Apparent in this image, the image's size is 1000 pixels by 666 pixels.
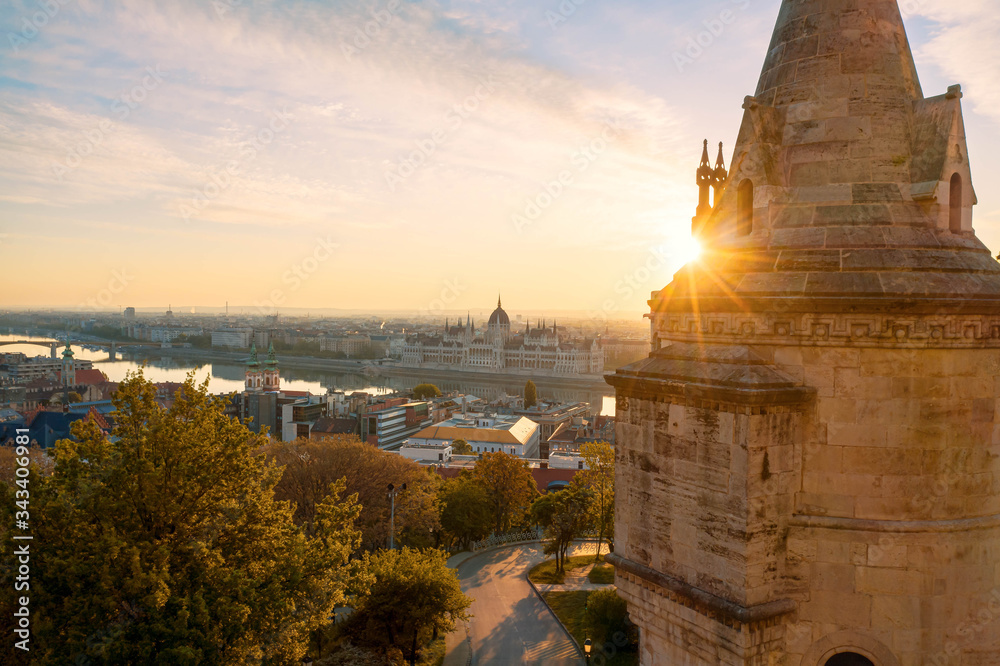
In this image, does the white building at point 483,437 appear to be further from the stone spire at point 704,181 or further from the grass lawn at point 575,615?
the stone spire at point 704,181

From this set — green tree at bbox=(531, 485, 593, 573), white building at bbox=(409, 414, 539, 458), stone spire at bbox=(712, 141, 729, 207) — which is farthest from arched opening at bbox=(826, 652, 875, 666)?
white building at bbox=(409, 414, 539, 458)

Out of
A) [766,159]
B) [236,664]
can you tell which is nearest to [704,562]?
[766,159]

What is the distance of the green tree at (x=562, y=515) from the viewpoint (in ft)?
88.0

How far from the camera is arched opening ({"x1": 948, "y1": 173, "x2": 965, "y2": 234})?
5672 millimetres

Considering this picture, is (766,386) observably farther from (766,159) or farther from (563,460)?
(563,460)

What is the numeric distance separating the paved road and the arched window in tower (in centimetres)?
1705

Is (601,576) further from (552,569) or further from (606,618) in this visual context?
(606,618)

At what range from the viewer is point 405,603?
61.5ft

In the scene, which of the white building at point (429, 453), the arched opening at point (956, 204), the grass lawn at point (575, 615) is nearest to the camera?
the arched opening at point (956, 204)

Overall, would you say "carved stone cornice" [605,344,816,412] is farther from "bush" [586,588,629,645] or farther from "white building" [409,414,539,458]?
"white building" [409,414,539,458]

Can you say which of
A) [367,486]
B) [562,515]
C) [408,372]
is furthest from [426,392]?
[562,515]

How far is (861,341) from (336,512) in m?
9.36

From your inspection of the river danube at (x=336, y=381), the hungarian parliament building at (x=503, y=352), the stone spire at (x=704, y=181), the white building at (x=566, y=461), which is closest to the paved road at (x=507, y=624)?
the white building at (x=566, y=461)

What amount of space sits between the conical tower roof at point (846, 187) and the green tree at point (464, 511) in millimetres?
25950
